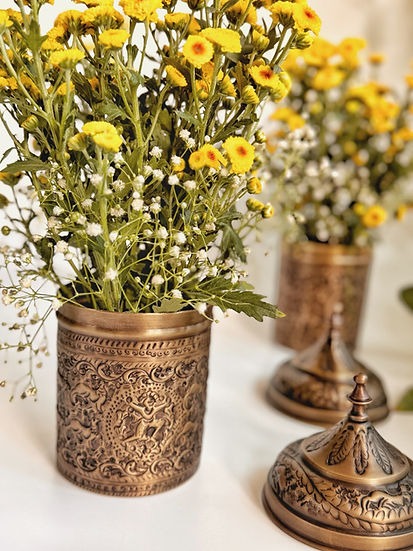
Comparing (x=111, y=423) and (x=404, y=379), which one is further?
(x=404, y=379)

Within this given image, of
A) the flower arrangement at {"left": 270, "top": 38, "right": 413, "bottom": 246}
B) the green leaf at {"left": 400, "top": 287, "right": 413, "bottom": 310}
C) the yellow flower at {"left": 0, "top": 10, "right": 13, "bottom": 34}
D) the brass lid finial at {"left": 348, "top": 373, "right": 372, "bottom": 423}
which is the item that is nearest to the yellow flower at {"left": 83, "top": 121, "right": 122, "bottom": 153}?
the yellow flower at {"left": 0, "top": 10, "right": 13, "bottom": 34}

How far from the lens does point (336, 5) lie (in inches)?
57.9

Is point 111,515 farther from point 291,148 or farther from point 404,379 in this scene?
point 404,379

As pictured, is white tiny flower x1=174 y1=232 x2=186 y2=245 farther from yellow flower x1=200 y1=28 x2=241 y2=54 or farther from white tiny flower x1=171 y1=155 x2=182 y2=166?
yellow flower x1=200 y1=28 x2=241 y2=54

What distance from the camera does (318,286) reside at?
125cm

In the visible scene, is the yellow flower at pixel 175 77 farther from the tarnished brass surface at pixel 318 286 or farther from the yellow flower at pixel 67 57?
the tarnished brass surface at pixel 318 286

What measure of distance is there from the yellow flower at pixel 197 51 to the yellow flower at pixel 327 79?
591 mm

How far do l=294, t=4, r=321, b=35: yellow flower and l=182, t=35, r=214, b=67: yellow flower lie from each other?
0.08 meters

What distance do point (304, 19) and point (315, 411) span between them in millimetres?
522

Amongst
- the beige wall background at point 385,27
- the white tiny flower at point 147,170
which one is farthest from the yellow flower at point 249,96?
the beige wall background at point 385,27

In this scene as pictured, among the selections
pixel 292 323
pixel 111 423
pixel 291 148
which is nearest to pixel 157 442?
pixel 111 423

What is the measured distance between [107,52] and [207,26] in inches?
4.3

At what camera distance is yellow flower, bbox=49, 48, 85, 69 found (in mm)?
605

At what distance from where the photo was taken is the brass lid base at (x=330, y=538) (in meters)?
0.68
